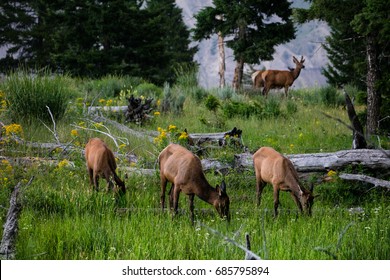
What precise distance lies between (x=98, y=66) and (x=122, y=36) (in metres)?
2.12

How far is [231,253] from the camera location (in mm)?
4293

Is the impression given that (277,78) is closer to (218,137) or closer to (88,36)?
(218,137)

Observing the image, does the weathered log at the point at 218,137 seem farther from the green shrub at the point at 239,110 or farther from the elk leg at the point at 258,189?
the green shrub at the point at 239,110

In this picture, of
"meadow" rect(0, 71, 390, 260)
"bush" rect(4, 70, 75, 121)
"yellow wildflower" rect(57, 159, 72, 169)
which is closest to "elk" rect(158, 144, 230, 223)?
"meadow" rect(0, 71, 390, 260)

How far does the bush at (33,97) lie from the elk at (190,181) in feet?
17.5

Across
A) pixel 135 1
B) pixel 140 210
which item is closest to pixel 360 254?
pixel 140 210

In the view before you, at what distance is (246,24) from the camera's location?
20.8 metres

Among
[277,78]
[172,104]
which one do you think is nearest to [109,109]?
[172,104]

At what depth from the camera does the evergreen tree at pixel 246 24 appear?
20.2 metres

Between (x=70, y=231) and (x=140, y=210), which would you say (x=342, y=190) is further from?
(x=70, y=231)

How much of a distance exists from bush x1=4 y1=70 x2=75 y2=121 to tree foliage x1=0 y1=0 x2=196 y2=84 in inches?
Result: 616

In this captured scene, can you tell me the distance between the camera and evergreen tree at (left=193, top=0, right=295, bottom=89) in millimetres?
20219

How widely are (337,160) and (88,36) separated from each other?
2234cm

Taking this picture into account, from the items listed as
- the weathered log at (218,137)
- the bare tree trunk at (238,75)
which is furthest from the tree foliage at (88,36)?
the weathered log at (218,137)
